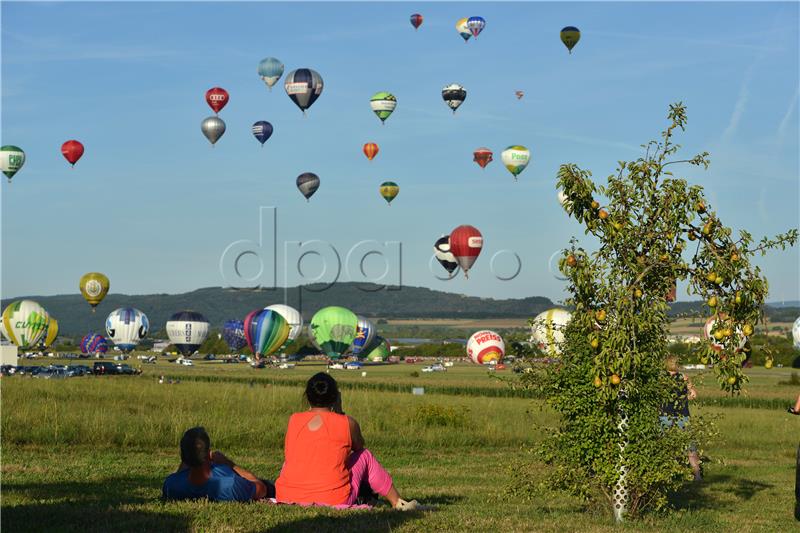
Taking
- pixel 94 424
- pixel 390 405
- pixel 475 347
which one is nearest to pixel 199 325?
pixel 475 347

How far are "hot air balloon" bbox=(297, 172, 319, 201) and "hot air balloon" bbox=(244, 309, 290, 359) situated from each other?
1675cm

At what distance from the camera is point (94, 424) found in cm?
2362

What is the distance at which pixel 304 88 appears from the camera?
80562 millimetres

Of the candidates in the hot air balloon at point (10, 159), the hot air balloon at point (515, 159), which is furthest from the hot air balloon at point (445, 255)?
Answer: the hot air balloon at point (10, 159)

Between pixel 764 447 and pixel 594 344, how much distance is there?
17918 millimetres

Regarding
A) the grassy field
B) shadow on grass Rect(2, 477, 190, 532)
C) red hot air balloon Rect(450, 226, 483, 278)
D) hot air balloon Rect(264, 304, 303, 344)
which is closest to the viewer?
shadow on grass Rect(2, 477, 190, 532)

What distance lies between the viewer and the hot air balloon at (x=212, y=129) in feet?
286

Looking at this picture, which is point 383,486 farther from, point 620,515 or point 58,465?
point 58,465

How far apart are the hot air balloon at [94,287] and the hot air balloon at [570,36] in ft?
200

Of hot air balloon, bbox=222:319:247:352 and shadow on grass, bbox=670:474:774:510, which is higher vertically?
hot air balloon, bbox=222:319:247:352

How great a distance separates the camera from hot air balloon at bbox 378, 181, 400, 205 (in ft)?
335

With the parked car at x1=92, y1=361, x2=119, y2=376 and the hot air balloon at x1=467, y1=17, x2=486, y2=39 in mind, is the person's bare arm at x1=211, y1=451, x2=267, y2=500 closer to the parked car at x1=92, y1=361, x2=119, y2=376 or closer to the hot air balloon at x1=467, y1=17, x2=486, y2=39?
the parked car at x1=92, y1=361, x2=119, y2=376

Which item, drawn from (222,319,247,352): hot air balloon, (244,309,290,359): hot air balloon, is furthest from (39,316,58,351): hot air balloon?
(244,309,290,359): hot air balloon

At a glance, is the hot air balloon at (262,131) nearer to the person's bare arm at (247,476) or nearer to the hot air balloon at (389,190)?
the hot air balloon at (389,190)
